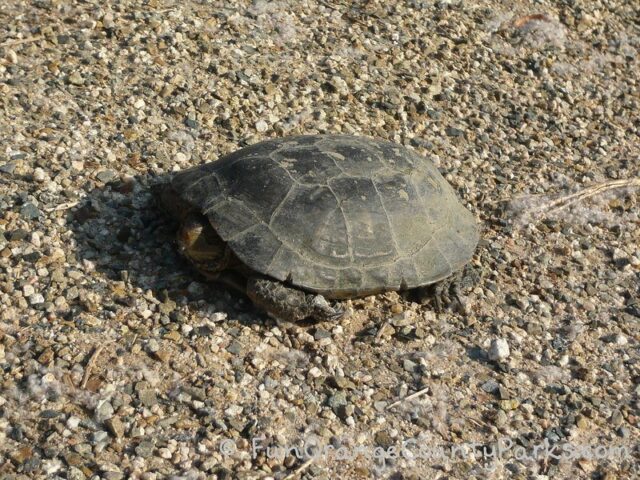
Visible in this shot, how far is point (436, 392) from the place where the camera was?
4.04 metres

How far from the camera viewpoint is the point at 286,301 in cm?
399

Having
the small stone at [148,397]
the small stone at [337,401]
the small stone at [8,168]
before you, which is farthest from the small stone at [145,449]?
the small stone at [8,168]

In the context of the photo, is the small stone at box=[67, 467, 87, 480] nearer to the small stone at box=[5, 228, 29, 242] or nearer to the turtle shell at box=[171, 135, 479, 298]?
the turtle shell at box=[171, 135, 479, 298]

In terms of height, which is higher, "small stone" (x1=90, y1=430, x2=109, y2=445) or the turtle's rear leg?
the turtle's rear leg

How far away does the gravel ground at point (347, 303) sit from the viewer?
3.68m

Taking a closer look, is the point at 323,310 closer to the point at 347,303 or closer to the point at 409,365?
the point at 347,303

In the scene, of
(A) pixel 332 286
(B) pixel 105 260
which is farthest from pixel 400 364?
(B) pixel 105 260

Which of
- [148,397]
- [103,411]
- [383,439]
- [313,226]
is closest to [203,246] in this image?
[313,226]

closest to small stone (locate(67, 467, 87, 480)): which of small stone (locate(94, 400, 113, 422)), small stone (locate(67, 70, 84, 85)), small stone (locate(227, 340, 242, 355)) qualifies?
small stone (locate(94, 400, 113, 422))

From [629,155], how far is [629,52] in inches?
66.0

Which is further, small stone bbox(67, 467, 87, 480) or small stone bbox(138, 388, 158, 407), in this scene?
small stone bbox(138, 388, 158, 407)

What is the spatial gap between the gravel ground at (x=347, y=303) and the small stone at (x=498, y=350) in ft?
0.04

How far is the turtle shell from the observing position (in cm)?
401

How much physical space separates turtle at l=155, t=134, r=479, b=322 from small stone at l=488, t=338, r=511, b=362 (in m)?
0.47
